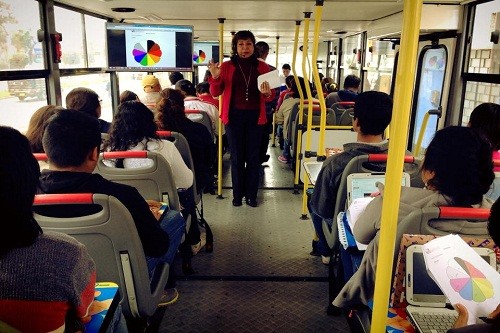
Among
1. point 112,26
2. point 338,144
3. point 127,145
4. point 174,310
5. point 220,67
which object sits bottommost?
point 174,310

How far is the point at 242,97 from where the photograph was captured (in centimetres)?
449

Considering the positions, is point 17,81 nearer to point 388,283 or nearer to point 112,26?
point 112,26

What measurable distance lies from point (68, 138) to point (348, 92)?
480 cm

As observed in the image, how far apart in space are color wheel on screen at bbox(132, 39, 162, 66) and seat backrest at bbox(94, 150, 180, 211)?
2829 millimetres

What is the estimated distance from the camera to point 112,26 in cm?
480

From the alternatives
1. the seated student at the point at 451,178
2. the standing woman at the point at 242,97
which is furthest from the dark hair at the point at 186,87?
the seated student at the point at 451,178

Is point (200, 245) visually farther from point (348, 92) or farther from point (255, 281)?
point (348, 92)

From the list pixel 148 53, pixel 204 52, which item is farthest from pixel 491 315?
pixel 204 52

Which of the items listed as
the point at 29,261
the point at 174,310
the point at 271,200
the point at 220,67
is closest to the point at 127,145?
the point at 174,310

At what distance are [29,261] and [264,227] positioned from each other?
3189 mm

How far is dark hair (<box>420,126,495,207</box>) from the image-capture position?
59.1 inches

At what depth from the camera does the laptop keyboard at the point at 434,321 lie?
1312mm

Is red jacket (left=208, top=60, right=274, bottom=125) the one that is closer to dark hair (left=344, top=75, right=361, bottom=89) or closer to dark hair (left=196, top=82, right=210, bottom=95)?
dark hair (left=196, top=82, right=210, bottom=95)

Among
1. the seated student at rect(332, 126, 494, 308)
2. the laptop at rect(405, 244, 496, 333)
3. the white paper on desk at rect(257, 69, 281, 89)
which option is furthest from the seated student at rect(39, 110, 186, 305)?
the white paper on desk at rect(257, 69, 281, 89)
